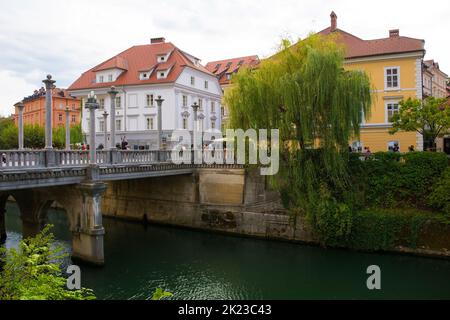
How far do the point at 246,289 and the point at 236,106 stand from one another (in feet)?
31.6

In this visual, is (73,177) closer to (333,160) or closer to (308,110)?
(308,110)

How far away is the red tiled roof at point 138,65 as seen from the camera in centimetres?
3794

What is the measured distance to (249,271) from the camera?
55.5 feet

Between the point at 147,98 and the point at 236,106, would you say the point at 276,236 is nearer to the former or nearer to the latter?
the point at 236,106

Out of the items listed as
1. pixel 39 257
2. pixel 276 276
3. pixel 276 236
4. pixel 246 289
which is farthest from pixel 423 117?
pixel 39 257

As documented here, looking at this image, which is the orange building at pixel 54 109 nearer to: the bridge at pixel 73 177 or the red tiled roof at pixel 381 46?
the bridge at pixel 73 177

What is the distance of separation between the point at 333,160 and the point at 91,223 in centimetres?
1170

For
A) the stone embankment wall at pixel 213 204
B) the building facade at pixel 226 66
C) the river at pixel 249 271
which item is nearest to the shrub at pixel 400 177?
the stone embankment wall at pixel 213 204

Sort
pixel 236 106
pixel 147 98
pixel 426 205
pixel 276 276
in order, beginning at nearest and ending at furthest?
pixel 276 276, pixel 426 205, pixel 236 106, pixel 147 98

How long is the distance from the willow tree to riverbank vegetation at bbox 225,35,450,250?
0.05 m

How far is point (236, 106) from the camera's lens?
800 inches

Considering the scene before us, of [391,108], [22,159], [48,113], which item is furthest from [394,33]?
[22,159]

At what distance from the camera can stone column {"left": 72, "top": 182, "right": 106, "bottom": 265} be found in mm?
16281

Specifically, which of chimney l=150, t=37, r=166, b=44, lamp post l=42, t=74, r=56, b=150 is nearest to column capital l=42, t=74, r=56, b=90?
lamp post l=42, t=74, r=56, b=150
